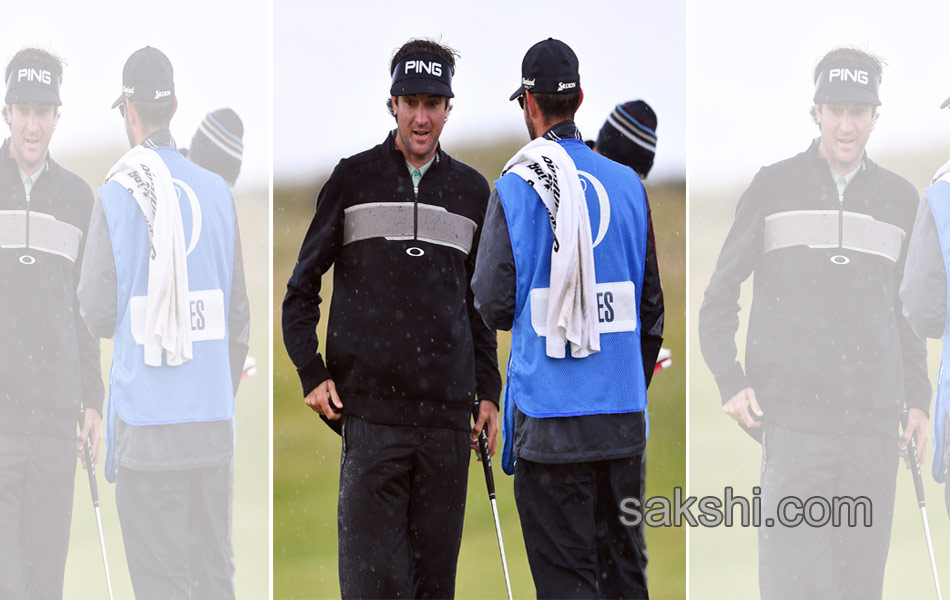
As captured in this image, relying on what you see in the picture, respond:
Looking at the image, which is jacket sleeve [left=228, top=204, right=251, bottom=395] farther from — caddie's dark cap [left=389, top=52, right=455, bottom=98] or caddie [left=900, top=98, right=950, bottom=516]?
caddie [left=900, top=98, right=950, bottom=516]

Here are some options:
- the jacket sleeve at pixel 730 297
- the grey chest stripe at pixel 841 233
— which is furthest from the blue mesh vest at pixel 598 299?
the grey chest stripe at pixel 841 233

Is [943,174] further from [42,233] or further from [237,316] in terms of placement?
[42,233]

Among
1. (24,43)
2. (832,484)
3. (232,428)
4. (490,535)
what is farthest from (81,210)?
(832,484)

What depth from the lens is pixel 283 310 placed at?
3.56 m

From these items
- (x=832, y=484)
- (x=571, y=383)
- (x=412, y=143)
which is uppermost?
(x=412, y=143)

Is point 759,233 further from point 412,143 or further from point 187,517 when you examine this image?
point 187,517

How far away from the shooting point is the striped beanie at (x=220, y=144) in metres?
4.11

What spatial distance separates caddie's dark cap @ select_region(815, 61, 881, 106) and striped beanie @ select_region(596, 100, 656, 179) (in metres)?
0.70

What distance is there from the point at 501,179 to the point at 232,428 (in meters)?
1.57

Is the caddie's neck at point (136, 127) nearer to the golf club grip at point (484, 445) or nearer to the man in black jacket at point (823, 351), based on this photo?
the golf club grip at point (484, 445)

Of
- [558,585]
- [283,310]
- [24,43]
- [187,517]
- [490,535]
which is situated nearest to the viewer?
[558,585]

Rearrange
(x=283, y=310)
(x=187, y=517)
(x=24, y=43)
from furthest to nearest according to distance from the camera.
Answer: (x=24, y=43) → (x=187, y=517) → (x=283, y=310)

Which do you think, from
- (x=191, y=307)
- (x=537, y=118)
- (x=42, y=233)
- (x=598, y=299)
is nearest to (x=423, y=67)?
(x=537, y=118)

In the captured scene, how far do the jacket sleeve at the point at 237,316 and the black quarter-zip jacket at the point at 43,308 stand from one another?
52cm
